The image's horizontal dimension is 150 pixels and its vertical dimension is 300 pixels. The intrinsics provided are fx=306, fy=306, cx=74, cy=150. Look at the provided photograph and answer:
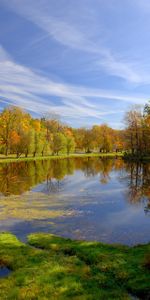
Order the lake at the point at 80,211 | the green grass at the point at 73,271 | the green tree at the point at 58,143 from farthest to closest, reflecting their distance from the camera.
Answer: the green tree at the point at 58,143, the lake at the point at 80,211, the green grass at the point at 73,271

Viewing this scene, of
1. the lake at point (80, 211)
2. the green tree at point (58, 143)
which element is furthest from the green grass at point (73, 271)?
the green tree at point (58, 143)

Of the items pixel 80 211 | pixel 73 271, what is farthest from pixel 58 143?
pixel 73 271

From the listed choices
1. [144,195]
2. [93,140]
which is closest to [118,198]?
[144,195]

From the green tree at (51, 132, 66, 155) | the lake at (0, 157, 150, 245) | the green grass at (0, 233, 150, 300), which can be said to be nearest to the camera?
the green grass at (0, 233, 150, 300)

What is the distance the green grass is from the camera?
39.2 feet

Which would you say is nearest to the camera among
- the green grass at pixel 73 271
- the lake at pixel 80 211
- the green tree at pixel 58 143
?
the green grass at pixel 73 271

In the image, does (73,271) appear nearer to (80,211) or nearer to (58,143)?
(80,211)

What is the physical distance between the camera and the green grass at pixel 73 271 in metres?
12.0

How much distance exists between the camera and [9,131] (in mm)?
106750

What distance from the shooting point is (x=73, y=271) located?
45.4 ft

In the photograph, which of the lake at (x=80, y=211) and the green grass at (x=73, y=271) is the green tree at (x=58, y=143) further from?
the green grass at (x=73, y=271)

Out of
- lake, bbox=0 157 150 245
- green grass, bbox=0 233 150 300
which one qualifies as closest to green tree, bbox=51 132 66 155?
lake, bbox=0 157 150 245

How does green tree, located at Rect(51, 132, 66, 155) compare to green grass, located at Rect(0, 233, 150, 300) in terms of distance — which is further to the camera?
green tree, located at Rect(51, 132, 66, 155)

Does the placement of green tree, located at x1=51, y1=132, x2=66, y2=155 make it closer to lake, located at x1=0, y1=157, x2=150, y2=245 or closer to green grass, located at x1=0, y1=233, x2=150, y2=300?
lake, located at x1=0, y1=157, x2=150, y2=245
